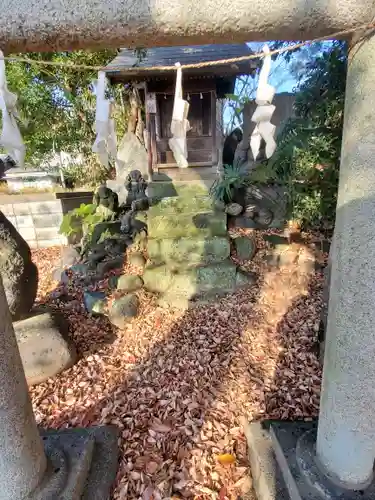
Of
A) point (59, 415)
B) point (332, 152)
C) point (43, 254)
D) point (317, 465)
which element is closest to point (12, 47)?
point (317, 465)

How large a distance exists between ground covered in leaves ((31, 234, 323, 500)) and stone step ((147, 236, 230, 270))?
2.70 feet

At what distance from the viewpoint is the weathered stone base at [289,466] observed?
1723mm

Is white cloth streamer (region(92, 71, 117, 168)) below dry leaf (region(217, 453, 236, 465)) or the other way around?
the other way around

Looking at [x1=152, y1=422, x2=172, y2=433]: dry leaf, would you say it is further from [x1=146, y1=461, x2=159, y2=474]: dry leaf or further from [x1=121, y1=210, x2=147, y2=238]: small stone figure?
[x1=121, y1=210, x2=147, y2=238]: small stone figure

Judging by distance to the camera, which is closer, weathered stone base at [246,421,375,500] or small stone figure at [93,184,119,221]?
weathered stone base at [246,421,375,500]

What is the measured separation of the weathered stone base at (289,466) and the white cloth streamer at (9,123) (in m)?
2.38

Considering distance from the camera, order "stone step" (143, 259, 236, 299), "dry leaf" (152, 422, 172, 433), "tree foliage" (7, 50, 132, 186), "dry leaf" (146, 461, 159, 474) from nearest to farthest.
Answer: "dry leaf" (146, 461, 159, 474) < "dry leaf" (152, 422, 172, 433) < "stone step" (143, 259, 236, 299) < "tree foliage" (7, 50, 132, 186)

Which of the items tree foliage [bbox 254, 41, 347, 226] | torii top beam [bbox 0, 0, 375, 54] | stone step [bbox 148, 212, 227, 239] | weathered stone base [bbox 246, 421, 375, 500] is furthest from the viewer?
stone step [bbox 148, 212, 227, 239]

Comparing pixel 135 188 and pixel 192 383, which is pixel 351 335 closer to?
pixel 192 383

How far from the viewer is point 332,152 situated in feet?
12.6

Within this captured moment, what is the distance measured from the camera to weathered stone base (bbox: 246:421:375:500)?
67.8 inches

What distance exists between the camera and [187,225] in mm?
6180

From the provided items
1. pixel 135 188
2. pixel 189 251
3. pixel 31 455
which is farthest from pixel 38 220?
pixel 31 455

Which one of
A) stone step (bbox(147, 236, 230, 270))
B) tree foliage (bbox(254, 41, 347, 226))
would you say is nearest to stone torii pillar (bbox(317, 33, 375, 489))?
tree foliage (bbox(254, 41, 347, 226))
